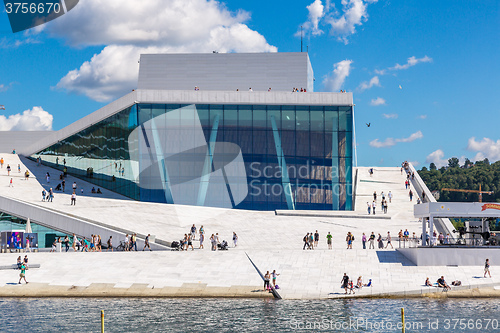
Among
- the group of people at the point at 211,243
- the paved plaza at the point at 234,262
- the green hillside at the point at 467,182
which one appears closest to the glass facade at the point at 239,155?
the paved plaza at the point at 234,262

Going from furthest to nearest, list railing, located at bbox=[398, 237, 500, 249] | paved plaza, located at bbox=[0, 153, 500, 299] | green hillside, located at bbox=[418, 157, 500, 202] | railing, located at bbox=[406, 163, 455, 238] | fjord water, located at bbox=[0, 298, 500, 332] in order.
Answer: green hillside, located at bbox=[418, 157, 500, 202] < railing, located at bbox=[406, 163, 455, 238] < railing, located at bbox=[398, 237, 500, 249] < paved plaza, located at bbox=[0, 153, 500, 299] < fjord water, located at bbox=[0, 298, 500, 332]

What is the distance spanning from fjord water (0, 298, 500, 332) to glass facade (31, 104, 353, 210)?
78.7 feet

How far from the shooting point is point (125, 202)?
5416cm

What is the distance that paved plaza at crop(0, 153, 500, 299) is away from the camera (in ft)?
111

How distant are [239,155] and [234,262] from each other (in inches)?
779

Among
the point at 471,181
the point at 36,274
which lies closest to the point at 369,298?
the point at 36,274

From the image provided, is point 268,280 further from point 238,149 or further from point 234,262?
point 238,149

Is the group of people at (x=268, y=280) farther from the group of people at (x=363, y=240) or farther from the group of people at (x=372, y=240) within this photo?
the group of people at (x=372, y=240)

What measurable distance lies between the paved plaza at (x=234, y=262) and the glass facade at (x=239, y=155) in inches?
177

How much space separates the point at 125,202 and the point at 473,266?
28.8 metres

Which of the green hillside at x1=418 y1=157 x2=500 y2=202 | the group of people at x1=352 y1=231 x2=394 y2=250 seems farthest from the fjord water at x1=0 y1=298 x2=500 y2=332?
the green hillside at x1=418 y1=157 x2=500 y2=202

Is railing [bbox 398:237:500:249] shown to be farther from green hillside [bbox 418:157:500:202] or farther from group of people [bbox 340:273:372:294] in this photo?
green hillside [bbox 418:157:500:202]

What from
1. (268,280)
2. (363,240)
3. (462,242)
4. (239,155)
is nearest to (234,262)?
(268,280)

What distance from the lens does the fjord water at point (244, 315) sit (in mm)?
26094
